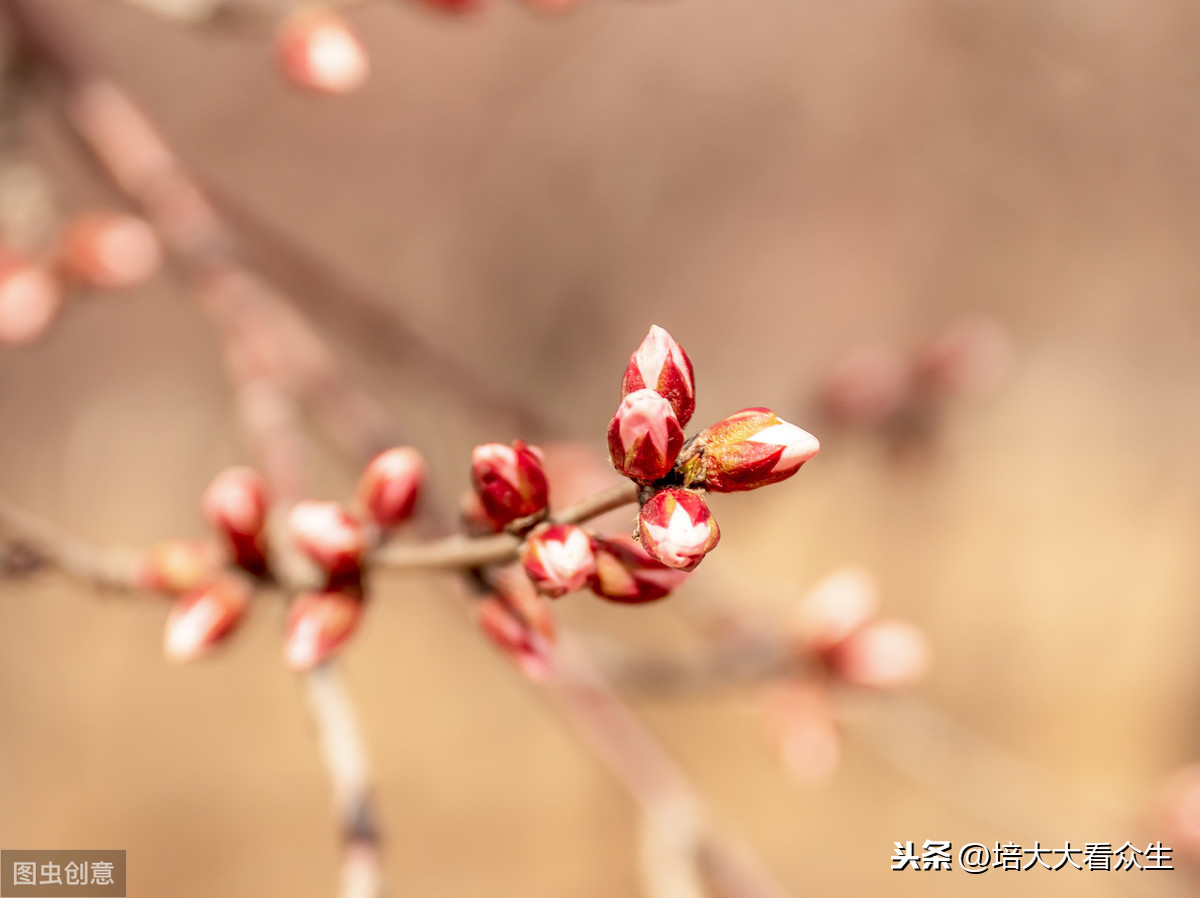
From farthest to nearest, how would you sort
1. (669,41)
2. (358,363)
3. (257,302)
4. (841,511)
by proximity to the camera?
(841,511) → (358,363) → (669,41) → (257,302)

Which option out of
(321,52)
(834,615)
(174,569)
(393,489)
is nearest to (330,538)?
(393,489)

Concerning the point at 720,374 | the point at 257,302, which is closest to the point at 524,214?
the point at 720,374

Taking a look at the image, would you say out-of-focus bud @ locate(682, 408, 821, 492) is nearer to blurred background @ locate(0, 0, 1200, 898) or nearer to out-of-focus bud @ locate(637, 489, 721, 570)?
out-of-focus bud @ locate(637, 489, 721, 570)

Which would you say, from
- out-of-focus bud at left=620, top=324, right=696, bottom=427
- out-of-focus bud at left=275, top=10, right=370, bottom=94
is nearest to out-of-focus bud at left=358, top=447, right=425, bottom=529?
out-of-focus bud at left=620, top=324, right=696, bottom=427

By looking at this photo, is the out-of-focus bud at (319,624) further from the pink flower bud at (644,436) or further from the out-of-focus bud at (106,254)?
the out-of-focus bud at (106,254)

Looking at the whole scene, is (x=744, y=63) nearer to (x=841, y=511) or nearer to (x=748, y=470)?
(x=841, y=511)

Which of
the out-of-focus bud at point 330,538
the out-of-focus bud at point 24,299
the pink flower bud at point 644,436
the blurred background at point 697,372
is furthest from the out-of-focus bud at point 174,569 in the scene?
the blurred background at point 697,372
